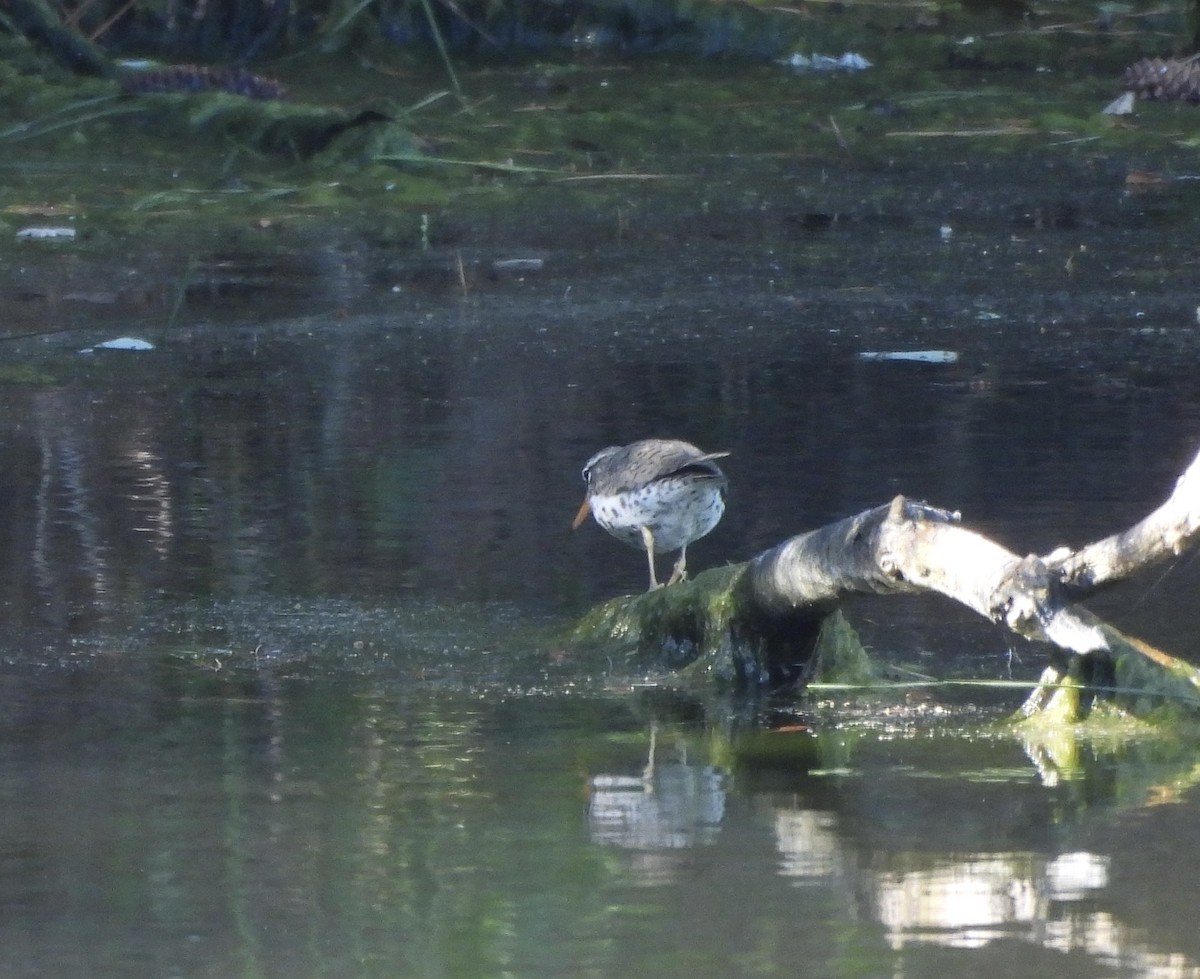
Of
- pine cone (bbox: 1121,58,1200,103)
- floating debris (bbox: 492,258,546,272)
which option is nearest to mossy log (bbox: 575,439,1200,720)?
floating debris (bbox: 492,258,546,272)

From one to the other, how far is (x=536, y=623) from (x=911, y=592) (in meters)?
0.98

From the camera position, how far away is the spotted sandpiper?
503 cm

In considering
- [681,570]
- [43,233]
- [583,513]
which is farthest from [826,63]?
[681,570]

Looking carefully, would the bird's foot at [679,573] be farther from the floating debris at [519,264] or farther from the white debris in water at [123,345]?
the floating debris at [519,264]

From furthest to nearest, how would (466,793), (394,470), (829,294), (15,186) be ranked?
(15,186), (829,294), (394,470), (466,793)

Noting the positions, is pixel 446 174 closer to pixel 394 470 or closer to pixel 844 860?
pixel 394 470

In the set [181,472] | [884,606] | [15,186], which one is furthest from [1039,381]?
[15,186]

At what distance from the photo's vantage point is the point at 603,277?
27.8ft

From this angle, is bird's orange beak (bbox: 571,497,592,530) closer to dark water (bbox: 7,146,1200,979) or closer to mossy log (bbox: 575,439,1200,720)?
dark water (bbox: 7,146,1200,979)

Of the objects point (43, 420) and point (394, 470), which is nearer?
point (394, 470)

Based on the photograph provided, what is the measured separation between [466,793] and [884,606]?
1599mm

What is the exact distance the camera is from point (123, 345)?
744cm

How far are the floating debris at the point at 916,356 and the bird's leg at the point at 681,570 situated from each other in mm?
1892

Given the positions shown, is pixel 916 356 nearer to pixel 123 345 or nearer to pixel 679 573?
pixel 679 573
